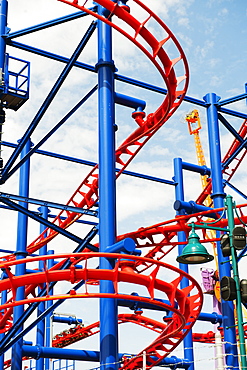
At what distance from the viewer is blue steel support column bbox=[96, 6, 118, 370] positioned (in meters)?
10.8

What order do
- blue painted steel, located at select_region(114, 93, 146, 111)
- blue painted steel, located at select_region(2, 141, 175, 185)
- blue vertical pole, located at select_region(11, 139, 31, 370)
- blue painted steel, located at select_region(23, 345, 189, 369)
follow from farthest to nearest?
blue painted steel, located at select_region(2, 141, 175, 185) → blue painted steel, located at select_region(114, 93, 146, 111) → blue painted steel, located at select_region(23, 345, 189, 369) → blue vertical pole, located at select_region(11, 139, 31, 370)

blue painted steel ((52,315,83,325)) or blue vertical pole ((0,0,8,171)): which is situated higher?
blue vertical pole ((0,0,8,171))

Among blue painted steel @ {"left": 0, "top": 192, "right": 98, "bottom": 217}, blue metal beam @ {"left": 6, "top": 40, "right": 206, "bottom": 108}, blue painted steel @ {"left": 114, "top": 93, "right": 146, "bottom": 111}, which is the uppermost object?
blue metal beam @ {"left": 6, "top": 40, "right": 206, "bottom": 108}

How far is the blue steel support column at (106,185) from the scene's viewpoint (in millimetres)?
10758

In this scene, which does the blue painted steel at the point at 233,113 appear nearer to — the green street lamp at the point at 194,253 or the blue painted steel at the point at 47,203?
the blue painted steel at the point at 47,203

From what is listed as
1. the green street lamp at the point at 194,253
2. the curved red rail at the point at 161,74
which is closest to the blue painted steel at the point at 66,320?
the curved red rail at the point at 161,74

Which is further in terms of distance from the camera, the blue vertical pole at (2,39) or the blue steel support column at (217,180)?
the blue steel support column at (217,180)

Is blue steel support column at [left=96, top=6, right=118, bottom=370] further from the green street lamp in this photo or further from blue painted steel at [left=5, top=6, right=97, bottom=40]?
the green street lamp

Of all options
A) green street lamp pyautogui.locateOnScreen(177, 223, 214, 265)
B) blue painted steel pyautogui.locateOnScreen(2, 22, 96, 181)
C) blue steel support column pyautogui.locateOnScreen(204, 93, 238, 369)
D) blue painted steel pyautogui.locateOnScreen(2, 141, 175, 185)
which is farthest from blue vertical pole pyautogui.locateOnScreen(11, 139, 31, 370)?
green street lamp pyautogui.locateOnScreen(177, 223, 214, 265)

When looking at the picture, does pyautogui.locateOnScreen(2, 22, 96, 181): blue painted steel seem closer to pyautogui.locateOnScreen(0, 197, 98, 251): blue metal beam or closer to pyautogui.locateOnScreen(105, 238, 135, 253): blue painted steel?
pyautogui.locateOnScreen(0, 197, 98, 251): blue metal beam

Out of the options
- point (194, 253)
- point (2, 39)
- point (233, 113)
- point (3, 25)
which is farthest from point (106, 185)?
point (233, 113)

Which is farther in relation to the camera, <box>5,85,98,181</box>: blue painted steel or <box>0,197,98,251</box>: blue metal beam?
<box>5,85,98,181</box>: blue painted steel

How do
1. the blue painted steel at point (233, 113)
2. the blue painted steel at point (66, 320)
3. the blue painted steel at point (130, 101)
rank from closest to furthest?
1. the blue painted steel at point (130, 101)
2. the blue painted steel at point (233, 113)
3. the blue painted steel at point (66, 320)

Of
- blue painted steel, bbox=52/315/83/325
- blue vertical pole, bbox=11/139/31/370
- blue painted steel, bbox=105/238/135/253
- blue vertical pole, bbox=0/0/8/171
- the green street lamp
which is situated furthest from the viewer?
blue painted steel, bbox=52/315/83/325
